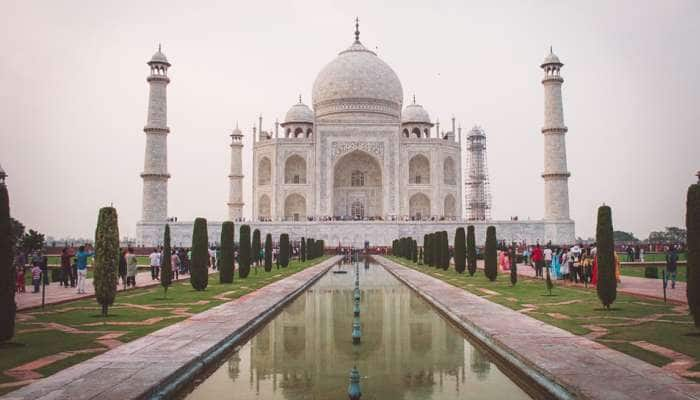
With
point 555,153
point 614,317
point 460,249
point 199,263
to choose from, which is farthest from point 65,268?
point 555,153

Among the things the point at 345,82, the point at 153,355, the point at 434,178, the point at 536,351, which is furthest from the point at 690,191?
the point at 345,82

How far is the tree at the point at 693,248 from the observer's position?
18.0 feet

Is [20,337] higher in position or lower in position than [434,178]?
lower

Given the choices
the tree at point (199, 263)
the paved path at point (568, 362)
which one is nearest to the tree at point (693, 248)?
the paved path at point (568, 362)

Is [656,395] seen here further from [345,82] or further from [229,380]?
[345,82]

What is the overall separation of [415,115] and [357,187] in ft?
22.5

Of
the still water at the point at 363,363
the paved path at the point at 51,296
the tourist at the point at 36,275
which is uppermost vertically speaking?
the tourist at the point at 36,275

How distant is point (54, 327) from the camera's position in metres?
6.07

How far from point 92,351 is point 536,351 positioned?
346 cm

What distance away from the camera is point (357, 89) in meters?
35.3

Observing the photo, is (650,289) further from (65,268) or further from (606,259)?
(65,268)

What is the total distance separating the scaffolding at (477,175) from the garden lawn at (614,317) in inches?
1113

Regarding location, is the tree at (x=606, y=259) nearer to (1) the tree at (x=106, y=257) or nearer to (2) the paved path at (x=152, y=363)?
(2) the paved path at (x=152, y=363)

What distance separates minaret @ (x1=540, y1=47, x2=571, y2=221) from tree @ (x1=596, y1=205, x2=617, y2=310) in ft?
65.9
